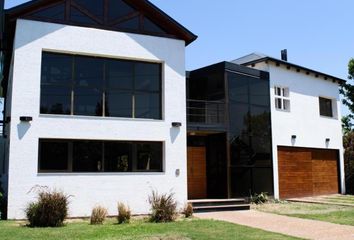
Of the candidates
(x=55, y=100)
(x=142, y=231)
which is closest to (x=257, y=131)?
(x=55, y=100)

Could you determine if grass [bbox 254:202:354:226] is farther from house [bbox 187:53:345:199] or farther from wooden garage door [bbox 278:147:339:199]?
wooden garage door [bbox 278:147:339:199]

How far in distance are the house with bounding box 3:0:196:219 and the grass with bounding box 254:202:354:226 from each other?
3879mm

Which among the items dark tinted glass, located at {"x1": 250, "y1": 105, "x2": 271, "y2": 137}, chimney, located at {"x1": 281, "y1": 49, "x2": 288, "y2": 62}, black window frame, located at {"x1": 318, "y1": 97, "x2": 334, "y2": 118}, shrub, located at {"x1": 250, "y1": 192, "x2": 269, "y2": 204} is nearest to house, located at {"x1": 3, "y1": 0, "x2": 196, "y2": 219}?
shrub, located at {"x1": 250, "y1": 192, "x2": 269, "y2": 204}

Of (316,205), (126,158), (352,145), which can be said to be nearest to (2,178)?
(126,158)

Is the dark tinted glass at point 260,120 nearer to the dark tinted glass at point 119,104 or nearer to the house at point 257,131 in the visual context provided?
the house at point 257,131

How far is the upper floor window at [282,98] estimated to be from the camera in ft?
68.9

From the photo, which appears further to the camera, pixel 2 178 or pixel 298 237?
pixel 2 178

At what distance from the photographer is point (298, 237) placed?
34.1 ft

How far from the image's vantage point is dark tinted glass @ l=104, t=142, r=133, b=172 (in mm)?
14805

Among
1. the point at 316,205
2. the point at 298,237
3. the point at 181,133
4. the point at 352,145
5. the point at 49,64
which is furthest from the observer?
the point at 352,145

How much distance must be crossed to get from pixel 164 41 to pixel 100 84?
3.11m

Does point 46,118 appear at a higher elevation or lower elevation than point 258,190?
higher

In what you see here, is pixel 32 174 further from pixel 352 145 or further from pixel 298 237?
pixel 352 145

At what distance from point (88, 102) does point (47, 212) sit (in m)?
4.34
